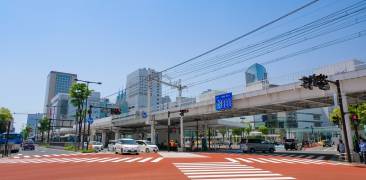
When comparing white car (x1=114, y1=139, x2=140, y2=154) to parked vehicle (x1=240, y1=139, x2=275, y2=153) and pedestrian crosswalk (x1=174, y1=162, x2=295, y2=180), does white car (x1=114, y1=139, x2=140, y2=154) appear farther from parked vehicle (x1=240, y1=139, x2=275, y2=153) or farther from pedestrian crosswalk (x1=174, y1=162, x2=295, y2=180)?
parked vehicle (x1=240, y1=139, x2=275, y2=153)

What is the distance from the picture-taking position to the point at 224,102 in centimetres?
3394

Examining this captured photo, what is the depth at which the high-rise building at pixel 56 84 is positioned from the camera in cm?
18875

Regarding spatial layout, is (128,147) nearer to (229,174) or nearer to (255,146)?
(255,146)

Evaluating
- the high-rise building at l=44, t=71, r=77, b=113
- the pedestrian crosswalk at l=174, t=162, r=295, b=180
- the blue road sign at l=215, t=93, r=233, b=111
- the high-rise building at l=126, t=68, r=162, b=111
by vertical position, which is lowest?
the pedestrian crosswalk at l=174, t=162, r=295, b=180

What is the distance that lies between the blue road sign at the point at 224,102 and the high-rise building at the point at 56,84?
168 meters

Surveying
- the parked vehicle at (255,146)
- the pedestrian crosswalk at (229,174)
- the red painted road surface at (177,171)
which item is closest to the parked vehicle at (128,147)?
the red painted road surface at (177,171)

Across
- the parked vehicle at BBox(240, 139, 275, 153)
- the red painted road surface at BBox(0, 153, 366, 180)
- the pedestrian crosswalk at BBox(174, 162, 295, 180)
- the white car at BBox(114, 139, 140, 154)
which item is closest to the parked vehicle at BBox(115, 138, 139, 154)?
the white car at BBox(114, 139, 140, 154)

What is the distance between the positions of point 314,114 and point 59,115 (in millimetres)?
108284

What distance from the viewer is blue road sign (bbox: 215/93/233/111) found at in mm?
33406

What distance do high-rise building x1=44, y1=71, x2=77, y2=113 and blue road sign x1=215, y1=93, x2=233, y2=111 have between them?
167517 millimetres

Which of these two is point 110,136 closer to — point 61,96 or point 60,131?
point 60,131

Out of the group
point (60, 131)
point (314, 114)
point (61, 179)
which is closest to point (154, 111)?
point (61, 179)

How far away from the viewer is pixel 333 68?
2781 centimetres

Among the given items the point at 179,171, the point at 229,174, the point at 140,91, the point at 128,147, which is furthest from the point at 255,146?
the point at 140,91
